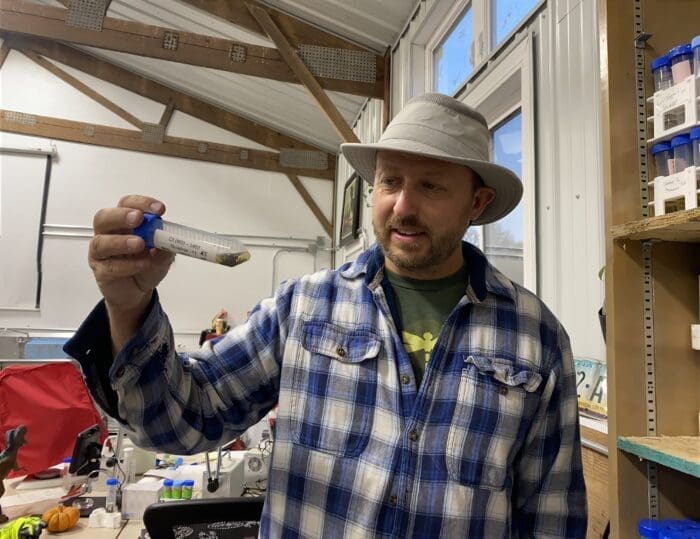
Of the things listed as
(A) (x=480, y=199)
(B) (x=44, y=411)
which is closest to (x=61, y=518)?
(B) (x=44, y=411)

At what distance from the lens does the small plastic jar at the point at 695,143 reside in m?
0.90

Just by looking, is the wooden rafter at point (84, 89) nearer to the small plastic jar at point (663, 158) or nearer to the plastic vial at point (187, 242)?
the plastic vial at point (187, 242)

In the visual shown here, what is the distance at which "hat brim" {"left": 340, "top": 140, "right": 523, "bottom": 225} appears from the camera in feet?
3.18

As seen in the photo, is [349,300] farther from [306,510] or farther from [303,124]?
[303,124]

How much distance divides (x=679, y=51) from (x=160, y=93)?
6327 mm

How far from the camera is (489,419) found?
95 centimetres

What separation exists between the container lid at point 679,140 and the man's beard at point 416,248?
1.50 ft

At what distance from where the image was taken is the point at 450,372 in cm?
96

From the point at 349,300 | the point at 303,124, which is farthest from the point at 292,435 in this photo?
the point at 303,124

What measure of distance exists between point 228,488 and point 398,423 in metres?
1.35

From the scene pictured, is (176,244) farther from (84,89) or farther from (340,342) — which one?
(84,89)

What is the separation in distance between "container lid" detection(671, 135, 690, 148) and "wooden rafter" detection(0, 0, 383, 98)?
10.2ft

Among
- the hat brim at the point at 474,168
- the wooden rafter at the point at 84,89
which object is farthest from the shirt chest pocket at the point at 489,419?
the wooden rafter at the point at 84,89

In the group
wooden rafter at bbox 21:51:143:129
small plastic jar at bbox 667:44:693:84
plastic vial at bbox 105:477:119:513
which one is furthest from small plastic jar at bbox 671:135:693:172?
wooden rafter at bbox 21:51:143:129
